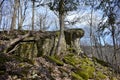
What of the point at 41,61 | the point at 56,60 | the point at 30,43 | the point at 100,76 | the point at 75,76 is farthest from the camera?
the point at 30,43

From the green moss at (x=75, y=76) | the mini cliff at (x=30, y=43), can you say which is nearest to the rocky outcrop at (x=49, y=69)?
the green moss at (x=75, y=76)

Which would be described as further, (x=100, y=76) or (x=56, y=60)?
(x=100, y=76)

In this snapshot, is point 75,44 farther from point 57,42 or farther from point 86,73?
point 86,73

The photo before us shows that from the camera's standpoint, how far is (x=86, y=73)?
15172 millimetres

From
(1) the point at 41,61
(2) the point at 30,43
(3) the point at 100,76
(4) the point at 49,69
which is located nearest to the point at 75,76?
(4) the point at 49,69

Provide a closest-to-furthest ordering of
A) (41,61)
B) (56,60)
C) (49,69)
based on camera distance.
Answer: (49,69) → (41,61) → (56,60)

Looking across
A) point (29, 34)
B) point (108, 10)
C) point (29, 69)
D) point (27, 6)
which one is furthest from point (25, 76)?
point (27, 6)

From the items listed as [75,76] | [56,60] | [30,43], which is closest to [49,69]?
[75,76]

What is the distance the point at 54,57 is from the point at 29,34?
2.33 meters

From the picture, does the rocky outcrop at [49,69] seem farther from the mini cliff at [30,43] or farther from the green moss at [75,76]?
the mini cliff at [30,43]

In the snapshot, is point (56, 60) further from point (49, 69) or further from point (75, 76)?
point (75, 76)

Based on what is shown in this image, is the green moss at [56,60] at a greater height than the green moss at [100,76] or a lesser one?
greater

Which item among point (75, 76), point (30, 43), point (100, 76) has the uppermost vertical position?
point (30, 43)

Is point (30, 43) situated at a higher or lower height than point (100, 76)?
higher
